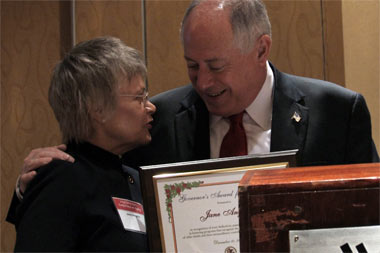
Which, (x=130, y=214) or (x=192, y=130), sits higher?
(x=192, y=130)

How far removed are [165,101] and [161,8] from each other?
5.44 ft

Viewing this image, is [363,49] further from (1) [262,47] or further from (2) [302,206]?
(2) [302,206]

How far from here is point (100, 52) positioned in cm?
165

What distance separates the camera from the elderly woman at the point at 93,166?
139 cm

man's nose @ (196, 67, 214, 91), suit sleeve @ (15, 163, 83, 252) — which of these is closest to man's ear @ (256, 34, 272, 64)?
→ man's nose @ (196, 67, 214, 91)

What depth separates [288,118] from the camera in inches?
70.7

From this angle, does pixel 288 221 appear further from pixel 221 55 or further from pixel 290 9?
pixel 290 9

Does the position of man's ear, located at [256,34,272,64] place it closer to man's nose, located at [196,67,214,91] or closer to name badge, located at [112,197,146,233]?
man's nose, located at [196,67,214,91]

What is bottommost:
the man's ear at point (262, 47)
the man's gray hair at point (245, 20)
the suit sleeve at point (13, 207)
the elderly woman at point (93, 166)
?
the suit sleeve at point (13, 207)

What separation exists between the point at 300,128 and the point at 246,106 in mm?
192

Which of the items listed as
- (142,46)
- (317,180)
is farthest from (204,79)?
(142,46)

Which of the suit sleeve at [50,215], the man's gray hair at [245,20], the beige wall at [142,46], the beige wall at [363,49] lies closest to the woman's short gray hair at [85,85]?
the suit sleeve at [50,215]

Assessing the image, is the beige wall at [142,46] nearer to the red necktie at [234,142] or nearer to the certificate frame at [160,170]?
the red necktie at [234,142]

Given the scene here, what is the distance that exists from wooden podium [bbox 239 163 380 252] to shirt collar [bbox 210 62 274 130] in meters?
1.05
